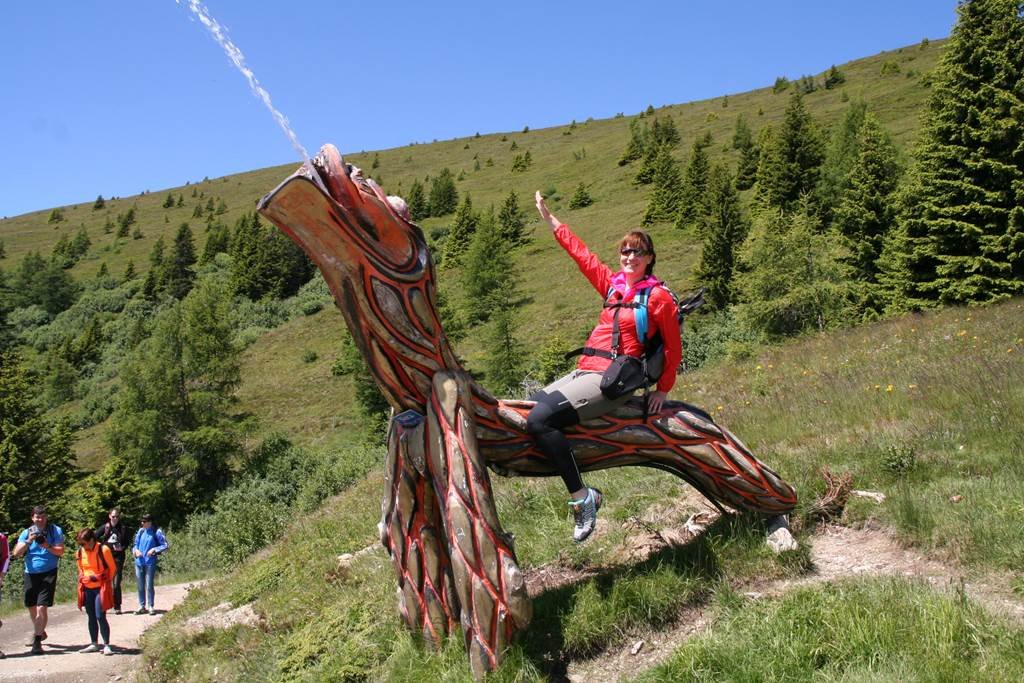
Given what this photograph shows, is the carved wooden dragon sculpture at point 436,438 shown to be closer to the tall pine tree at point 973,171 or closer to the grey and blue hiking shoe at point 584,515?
the grey and blue hiking shoe at point 584,515

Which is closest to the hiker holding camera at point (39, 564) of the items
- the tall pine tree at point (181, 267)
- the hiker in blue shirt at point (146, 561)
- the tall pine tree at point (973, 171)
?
the hiker in blue shirt at point (146, 561)

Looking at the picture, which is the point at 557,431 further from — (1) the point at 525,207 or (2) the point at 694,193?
(1) the point at 525,207

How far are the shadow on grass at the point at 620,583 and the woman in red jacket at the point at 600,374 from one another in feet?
1.77

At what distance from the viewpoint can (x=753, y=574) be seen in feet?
16.6

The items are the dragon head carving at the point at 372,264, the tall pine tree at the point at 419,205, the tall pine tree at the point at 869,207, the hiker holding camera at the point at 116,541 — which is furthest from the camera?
the tall pine tree at the point at 419,205

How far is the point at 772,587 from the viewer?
495 cm

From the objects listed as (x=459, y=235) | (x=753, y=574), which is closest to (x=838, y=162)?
(x=459, y=235)

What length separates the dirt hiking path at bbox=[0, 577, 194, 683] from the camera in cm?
823

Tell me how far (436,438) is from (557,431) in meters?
0.82

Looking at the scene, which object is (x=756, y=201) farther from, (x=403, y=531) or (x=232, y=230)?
(x=232, y=230)

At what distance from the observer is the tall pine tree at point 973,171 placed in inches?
734

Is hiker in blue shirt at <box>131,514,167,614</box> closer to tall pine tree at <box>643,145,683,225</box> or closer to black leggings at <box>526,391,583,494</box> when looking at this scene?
black leggings at <box>526,391,583,494</box>

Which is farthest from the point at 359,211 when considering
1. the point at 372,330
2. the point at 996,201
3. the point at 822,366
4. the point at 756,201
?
the point at 756,201

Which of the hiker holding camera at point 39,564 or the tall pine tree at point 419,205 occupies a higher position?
the tall pine tree at point 419,205
